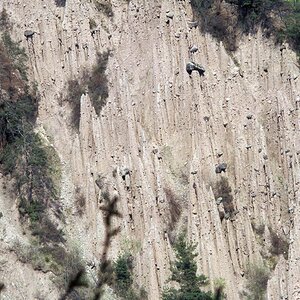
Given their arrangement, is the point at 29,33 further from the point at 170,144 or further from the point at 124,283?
the point at 124,283

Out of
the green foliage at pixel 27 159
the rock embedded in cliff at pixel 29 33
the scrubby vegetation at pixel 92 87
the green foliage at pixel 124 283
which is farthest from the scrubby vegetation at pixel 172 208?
the rock embedded in cliff at pixel 29 33

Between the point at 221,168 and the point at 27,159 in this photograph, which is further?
the point at 27,159

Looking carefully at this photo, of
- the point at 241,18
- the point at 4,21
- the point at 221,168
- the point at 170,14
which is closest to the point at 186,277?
the point at 221,168

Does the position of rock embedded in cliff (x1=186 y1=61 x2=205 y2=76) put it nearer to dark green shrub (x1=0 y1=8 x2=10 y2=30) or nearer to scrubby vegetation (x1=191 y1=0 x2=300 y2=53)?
scrubby vegetation (x1=191 y1=0 x2=300 y2=53)

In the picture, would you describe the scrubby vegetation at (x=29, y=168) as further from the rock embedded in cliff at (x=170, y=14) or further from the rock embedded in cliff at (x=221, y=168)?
the rock embedded in cliff at (x=170, y=14)

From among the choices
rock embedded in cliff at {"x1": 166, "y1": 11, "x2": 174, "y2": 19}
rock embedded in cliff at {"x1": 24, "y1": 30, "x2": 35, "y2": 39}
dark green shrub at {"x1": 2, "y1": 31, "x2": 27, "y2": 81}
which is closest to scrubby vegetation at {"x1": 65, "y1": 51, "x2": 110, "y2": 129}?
dark green shrub at {"x1": 2, "y1": 31, "x2": 27, "y2": 81}

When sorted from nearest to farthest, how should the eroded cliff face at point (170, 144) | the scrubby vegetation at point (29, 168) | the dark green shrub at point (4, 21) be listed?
1. the scrubby vegetation at point (29, 168)
2. the eroded cliff face at point (170, 144)
3. the dark green shrub at point (4, 21)
